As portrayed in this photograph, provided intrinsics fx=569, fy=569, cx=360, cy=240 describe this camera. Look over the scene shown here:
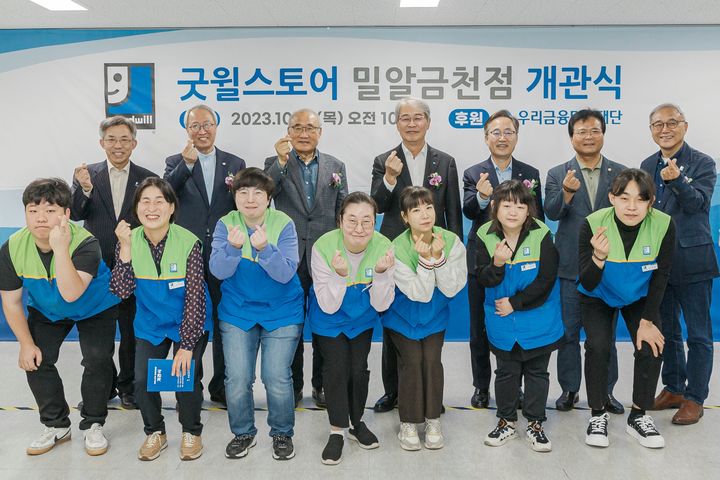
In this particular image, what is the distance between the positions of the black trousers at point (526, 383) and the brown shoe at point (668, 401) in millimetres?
874

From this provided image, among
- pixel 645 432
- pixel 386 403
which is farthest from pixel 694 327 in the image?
pixel 386 403

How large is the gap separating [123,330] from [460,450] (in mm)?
1998

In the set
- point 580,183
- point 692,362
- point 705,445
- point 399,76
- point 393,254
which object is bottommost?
point 705,445

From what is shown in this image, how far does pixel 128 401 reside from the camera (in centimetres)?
328

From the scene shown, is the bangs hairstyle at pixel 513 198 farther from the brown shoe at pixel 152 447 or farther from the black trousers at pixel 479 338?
the brown shoe at pixel 152 447

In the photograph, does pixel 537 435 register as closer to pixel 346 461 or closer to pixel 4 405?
pixel 346 461

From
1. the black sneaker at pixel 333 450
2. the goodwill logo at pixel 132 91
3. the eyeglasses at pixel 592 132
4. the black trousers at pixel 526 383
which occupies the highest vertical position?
the goodwill logo at pixel 132 91

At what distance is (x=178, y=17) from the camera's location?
173 inches

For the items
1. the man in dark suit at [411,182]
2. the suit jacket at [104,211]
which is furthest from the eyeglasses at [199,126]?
the man in dark suit at [411,182]

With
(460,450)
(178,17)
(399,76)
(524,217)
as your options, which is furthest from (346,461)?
(178,17)

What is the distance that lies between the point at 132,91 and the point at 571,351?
12.7 ft

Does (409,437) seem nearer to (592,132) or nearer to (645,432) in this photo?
(645,432)

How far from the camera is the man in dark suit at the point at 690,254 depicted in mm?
3047

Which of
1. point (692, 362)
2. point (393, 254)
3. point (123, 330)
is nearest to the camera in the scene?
point (393, 254)
